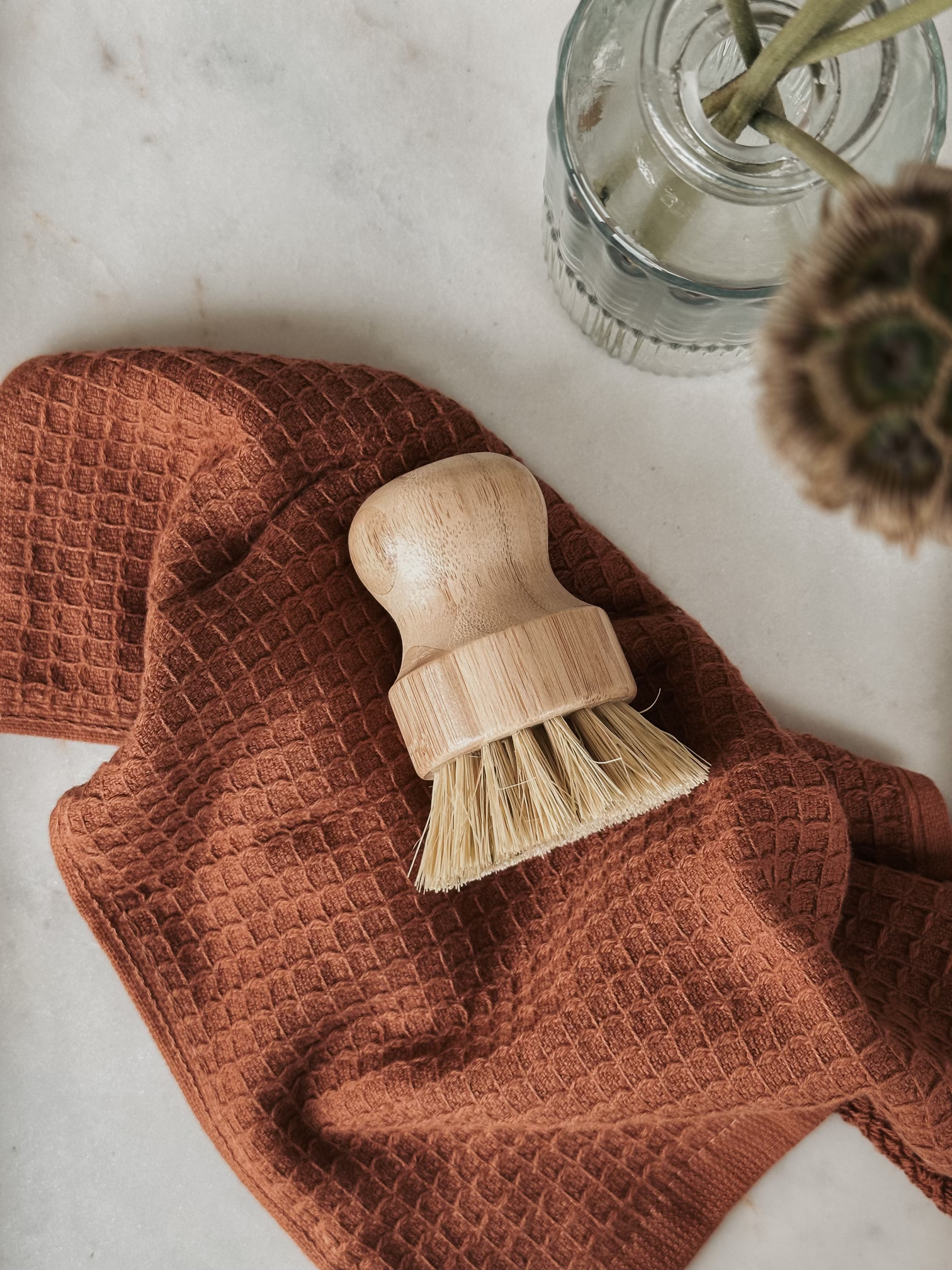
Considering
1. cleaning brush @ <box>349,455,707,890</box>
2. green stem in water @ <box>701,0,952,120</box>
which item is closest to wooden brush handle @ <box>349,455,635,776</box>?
cleaning brush @ <box>349,455,707,890</box>

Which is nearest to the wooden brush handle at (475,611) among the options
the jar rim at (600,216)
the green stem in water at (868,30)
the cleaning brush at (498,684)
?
the cleaning brush at (498,684)

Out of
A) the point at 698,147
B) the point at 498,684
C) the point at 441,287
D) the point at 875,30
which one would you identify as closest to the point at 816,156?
the point at 875,30

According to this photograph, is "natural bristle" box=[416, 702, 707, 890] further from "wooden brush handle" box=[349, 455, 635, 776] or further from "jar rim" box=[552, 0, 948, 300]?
"jar rim" box=[552, 0, 948, 300]

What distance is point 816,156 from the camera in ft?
0.78

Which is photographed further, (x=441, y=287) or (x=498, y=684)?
(x=441, y=287)

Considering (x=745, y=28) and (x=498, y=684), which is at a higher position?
(x=745, y=28)

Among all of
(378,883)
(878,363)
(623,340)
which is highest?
(623,340)

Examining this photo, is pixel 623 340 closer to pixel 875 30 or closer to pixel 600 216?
pixel 600 216

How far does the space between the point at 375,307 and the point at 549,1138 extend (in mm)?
519

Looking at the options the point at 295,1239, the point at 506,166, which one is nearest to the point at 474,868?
the point at 295,1239

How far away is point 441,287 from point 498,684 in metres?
0.30

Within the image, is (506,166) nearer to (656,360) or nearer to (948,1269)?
(656,360)

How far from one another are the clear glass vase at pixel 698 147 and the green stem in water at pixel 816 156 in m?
0.08

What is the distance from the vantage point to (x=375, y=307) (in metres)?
0.59
